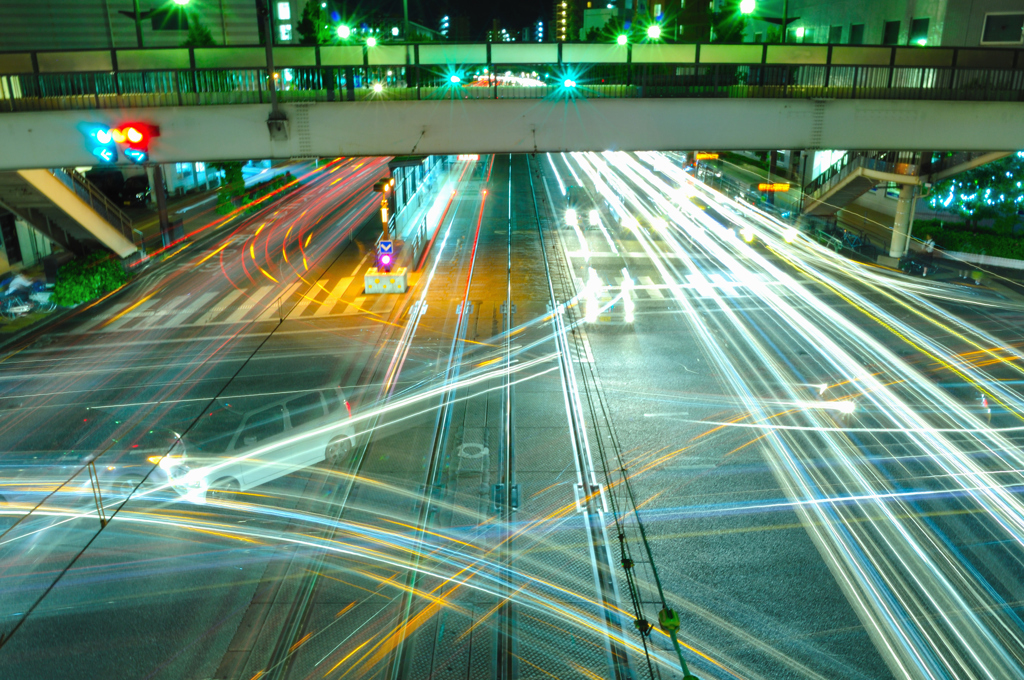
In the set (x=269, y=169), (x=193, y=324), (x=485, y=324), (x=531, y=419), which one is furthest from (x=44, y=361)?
(x=269, y=169)

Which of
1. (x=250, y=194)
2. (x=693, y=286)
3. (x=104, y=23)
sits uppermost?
(x=104, y=23)

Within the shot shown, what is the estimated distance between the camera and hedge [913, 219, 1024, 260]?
25.9m

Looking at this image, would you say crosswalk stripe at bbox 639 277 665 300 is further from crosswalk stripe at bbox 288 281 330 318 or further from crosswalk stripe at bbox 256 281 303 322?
crosswalk stripe at bbox 256 281 303 322

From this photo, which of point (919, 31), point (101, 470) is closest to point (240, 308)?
point (101, 470)

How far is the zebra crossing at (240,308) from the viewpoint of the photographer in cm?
2091

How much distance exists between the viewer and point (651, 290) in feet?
78.4

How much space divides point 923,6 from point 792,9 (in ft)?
56.6

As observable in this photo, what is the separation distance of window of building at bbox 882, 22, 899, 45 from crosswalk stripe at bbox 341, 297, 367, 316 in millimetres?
28176

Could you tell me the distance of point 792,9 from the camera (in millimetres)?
46781

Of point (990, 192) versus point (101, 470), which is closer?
point (101, 470)

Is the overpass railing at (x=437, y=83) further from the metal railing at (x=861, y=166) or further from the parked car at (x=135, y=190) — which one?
the parked car at (x=135, y=190)

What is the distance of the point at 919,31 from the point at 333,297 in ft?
92.6

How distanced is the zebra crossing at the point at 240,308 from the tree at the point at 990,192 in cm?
2175

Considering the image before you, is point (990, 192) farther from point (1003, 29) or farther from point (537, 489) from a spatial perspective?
point (537, 489)
